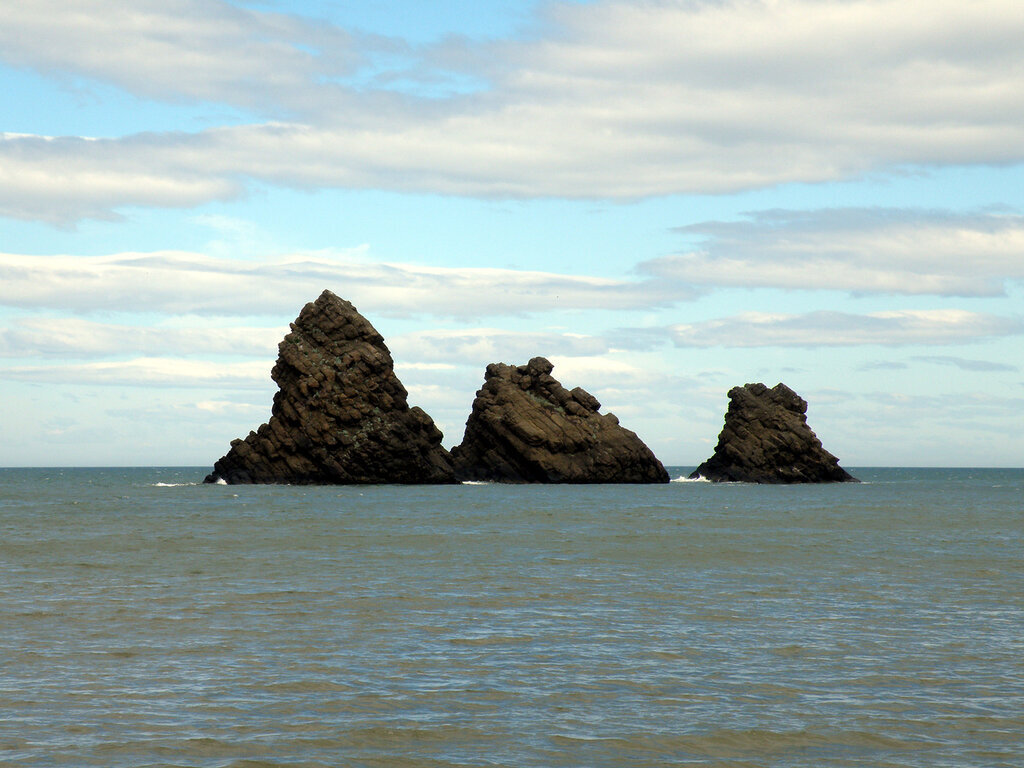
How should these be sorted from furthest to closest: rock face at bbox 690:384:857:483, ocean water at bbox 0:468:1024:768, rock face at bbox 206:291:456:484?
1. rock face at bbox 690:384:857:483
2. rock face at bbox 206:291:456:484
3. ocean water at bbox 0:468:1024:768

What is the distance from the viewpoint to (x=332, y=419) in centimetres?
10612

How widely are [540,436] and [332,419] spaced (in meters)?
23.3

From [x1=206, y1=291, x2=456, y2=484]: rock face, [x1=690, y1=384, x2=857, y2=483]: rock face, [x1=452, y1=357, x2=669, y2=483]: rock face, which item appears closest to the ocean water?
[x1=206, y1=291, x2=456, y2=484]: rock face

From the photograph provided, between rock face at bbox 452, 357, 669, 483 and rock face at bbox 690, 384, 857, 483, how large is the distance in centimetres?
1254

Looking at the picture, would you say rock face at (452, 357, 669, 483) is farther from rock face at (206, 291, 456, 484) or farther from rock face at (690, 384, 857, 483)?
rock face at (690, 384, 857, 483)

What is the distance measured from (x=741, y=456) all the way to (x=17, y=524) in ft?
298

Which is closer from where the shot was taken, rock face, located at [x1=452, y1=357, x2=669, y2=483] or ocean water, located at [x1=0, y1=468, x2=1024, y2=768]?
ocean water, located at [x1=0, y1=468, x2=1024, y2=768]

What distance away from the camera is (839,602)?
2481 cm

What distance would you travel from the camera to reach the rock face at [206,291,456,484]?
349 feet

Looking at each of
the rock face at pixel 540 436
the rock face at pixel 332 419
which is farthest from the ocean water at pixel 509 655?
the rock face at pixel 540 436

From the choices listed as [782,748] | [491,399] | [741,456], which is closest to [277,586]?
[782,748]

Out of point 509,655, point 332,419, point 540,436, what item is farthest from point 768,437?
point 509,655

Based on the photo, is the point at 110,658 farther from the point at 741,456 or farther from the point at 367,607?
the point at 741,456

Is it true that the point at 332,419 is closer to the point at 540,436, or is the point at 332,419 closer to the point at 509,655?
the point at 540,436
